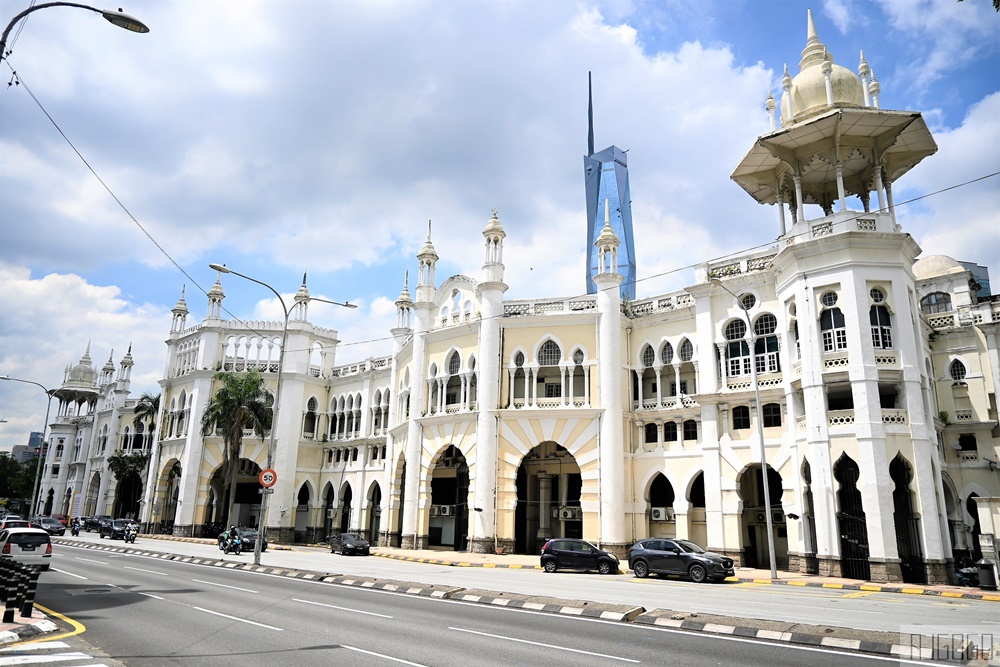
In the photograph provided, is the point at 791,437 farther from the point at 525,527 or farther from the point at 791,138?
the point at 525,527

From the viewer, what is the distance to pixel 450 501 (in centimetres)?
4553

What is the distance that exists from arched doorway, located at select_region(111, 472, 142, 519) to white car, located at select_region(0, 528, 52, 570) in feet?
163

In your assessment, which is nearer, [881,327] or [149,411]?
[881,327]

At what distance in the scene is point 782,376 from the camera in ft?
94.3

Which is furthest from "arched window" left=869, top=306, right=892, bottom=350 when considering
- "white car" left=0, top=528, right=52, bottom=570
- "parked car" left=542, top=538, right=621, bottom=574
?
"white car" left=0, top=528, right=52, bottom=570

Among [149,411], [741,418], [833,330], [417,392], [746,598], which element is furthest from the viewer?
[149,411]

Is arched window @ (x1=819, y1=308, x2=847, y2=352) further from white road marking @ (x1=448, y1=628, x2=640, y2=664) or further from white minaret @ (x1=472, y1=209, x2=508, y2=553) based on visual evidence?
white road marking @ (x1=448, y1=628, x2=640, y2=664)

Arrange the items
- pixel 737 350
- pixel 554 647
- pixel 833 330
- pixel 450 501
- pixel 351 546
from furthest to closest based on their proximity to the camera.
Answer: pixel 450 501, pixel 351 546, pixel 737 350, pixel 833 330, pixel 554 647

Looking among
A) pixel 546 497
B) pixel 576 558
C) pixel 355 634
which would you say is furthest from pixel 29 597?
pixel 546 497

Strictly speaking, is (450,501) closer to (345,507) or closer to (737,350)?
(345,507)

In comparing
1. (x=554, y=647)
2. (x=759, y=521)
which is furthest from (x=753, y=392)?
(x=554, y=647)

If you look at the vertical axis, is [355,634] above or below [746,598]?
above

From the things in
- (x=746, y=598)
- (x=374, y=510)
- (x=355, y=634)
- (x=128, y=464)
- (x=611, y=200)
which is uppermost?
(x=611, y=200)

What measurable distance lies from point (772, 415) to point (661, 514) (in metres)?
7.39
